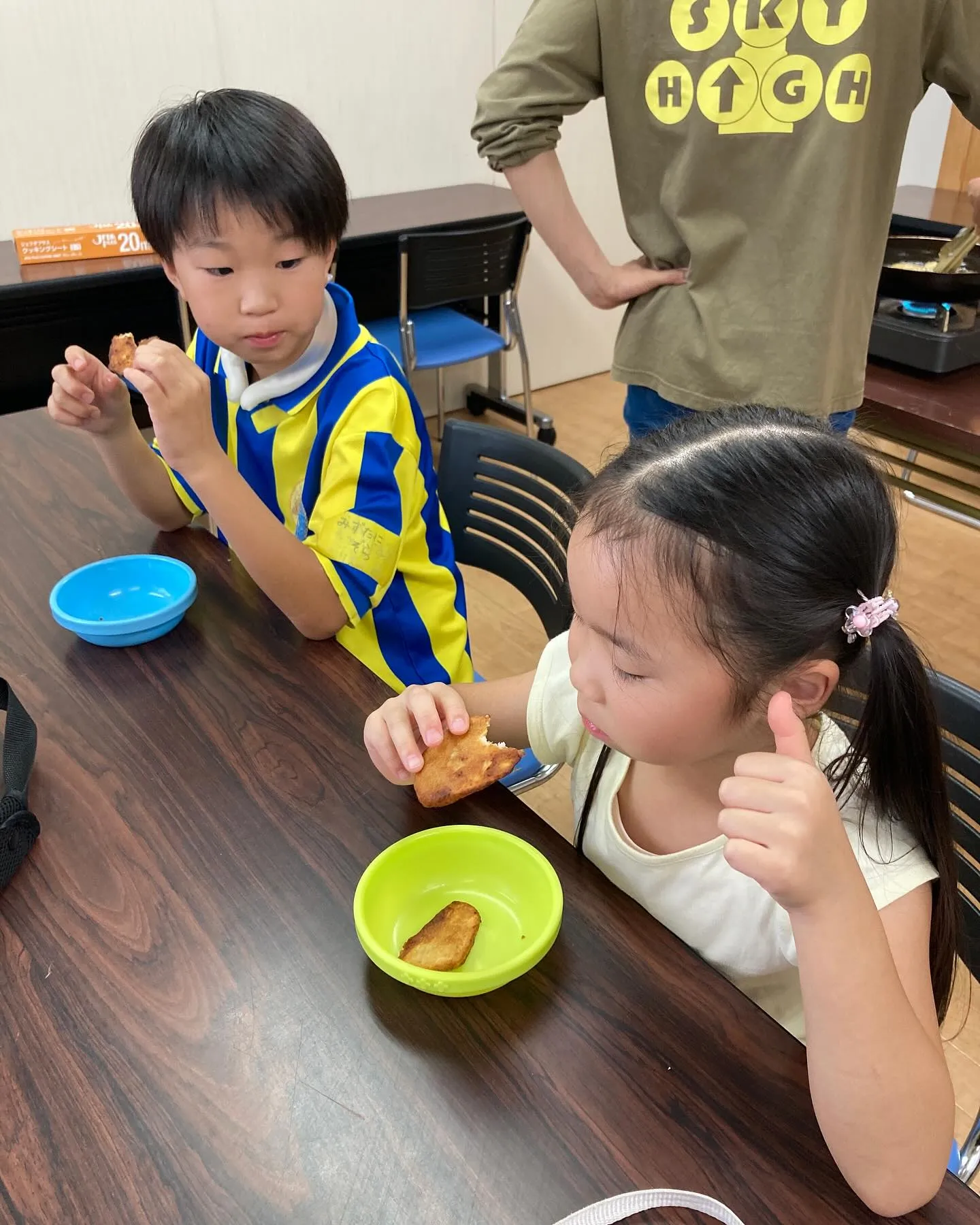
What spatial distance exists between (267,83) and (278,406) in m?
2.43

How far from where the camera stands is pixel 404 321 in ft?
10.1

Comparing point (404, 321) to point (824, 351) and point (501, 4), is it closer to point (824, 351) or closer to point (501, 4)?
point (501, 4)

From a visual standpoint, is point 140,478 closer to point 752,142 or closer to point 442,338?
point 752,142

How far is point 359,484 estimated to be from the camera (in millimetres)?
1212

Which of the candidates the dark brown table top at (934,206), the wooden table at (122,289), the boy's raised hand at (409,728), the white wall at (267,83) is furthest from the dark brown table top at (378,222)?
the boy's raised hand at (409,728)

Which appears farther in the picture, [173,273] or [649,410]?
[649,410]

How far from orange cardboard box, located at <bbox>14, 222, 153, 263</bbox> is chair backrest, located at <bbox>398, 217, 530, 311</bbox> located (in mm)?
786

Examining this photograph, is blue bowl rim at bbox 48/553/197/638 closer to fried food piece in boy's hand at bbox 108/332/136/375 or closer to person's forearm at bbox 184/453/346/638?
person's forearm at bbox 184/453/346/638

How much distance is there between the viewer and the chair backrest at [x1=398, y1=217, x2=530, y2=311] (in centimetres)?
290

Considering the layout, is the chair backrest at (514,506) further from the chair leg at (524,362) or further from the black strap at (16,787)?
the chair leg at (524,362)

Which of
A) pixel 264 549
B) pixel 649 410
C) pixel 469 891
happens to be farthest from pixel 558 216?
pixel 469 891

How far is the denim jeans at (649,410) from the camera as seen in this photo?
1.61 m

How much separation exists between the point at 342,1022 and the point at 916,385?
1767mm

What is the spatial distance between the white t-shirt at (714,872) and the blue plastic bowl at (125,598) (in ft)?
1.48
